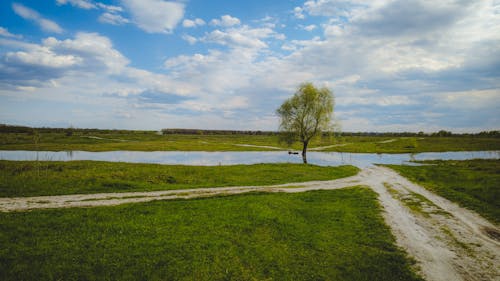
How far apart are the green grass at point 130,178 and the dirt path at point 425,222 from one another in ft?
8.23

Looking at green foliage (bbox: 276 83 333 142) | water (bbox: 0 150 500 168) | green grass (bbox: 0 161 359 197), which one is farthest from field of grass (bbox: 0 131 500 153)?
green grass (bbox: 0 161 359 197)

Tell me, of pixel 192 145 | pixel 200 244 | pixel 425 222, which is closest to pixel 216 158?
pixel 192 145

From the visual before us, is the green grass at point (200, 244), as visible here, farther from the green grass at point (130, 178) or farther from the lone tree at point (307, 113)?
the lone tree at point (307, 113)

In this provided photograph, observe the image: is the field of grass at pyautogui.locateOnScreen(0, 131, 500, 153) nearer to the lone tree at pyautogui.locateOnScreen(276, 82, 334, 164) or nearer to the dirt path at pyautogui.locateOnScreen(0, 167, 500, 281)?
the lone tree at pyautogui.locateOnScreen(276, 82, 334, 164)

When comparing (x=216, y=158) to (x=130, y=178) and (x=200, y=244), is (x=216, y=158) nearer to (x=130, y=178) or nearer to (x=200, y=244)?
(x=130, y=178)

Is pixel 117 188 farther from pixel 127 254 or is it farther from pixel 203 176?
pixel 127 254

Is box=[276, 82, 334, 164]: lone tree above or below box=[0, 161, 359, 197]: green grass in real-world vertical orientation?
above

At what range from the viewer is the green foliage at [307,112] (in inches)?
1939

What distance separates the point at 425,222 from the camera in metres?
15.7

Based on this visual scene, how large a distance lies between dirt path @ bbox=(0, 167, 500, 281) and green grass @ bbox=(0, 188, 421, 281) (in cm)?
111

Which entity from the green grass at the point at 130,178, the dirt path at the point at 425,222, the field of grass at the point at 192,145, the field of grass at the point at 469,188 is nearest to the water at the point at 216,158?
the field of grass at the point at 192,145

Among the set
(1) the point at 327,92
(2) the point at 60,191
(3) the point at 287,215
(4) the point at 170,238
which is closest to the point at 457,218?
(3) the point at 287,215

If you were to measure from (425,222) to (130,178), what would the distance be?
28219 millimetres

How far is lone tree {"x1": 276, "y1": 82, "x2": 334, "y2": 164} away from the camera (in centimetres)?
4925
